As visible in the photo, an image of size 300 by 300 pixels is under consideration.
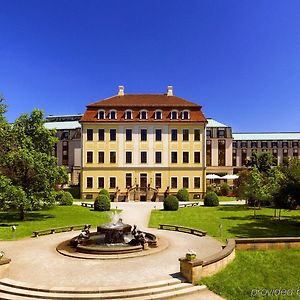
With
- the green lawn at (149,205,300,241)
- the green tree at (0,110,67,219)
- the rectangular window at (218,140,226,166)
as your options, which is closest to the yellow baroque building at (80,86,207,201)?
the green lawn at (149,205,300,241)

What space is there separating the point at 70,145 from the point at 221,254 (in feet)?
186

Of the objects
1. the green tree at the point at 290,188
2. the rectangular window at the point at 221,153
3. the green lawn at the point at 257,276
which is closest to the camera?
the green lawn at the point at 257,276

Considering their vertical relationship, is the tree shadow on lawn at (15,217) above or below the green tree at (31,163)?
below

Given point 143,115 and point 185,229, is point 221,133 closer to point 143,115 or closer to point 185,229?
point 143,115

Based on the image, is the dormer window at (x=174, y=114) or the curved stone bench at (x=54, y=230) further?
the dormer window at (x=174, y=114)

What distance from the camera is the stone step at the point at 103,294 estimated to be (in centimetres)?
1042

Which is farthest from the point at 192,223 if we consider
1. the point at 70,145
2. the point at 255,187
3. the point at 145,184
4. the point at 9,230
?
the point at 70,145

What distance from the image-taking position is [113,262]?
13930 mm

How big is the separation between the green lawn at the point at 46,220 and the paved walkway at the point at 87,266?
Answer: 3.62 metres

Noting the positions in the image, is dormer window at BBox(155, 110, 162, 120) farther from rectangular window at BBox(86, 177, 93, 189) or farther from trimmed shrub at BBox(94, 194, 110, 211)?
trimmed shrub at BBox(94, 194, 110, 211)

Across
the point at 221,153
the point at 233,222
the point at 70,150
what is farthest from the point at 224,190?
the point at 70,150

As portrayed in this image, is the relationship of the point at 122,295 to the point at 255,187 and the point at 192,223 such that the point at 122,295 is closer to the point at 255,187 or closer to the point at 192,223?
the point at 192,223

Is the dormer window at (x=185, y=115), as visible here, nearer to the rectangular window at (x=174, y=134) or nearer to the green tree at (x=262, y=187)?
the rectangular window at (x=174, y=134)

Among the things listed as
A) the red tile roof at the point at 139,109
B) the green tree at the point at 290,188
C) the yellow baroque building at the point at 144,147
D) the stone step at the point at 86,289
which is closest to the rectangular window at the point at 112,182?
the yellow baroque building at the point at 144,147
